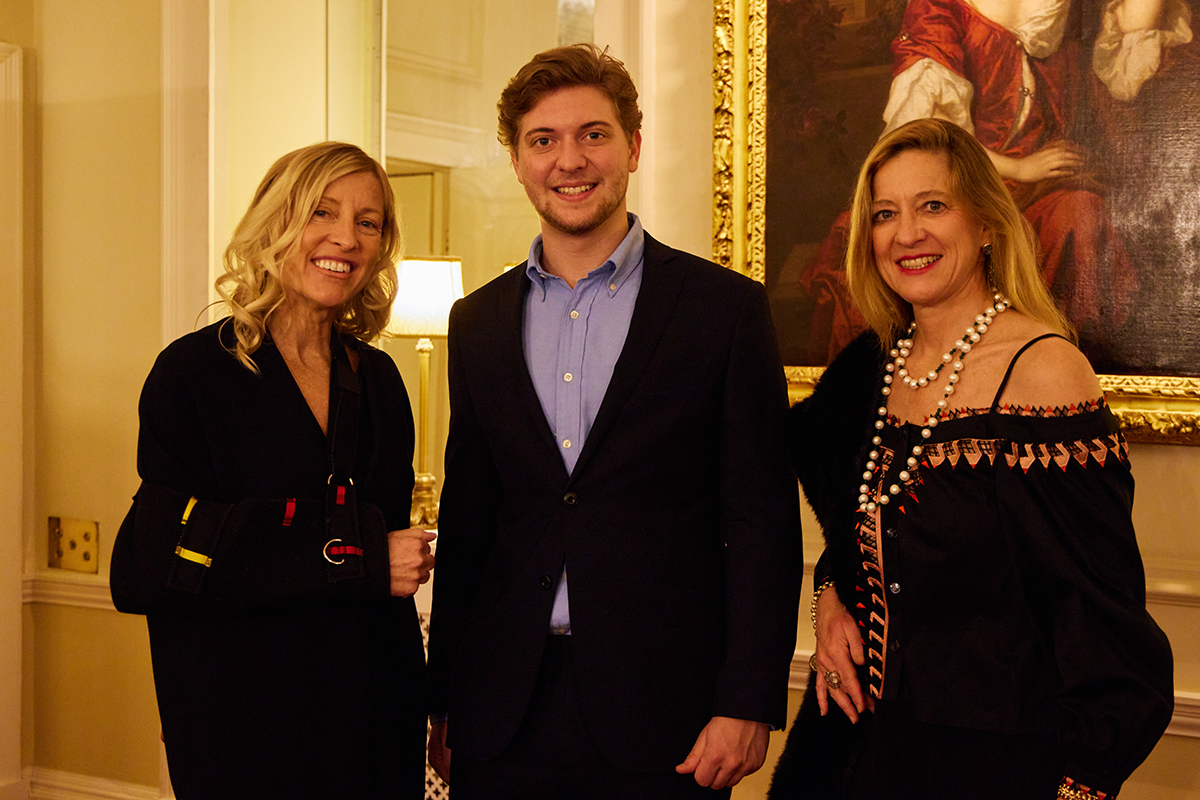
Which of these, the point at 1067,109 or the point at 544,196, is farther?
the point at 1067,109

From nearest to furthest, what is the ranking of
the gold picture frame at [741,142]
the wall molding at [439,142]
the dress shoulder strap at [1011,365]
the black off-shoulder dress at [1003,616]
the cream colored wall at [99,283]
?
the black off-shoulder dress at [1003,616]
the dress shoulder strap at [1011,365]
the gold picture frame at [741,142]
the cream colored wall at [99,283]
the wall molding at [439,142]

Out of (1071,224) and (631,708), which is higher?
(1071,224)

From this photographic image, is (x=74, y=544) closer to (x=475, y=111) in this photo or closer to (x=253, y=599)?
(x=253, y=599)

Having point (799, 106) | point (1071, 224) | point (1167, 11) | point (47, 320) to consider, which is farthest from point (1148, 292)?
point (47, 320)

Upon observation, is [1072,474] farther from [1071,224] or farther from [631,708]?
[1071,224]

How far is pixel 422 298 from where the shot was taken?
331 cm

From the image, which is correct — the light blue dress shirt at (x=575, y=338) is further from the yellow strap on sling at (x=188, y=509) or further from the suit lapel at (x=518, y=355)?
the yellow strap on sling at (x=188, y=509)

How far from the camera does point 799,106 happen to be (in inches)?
105

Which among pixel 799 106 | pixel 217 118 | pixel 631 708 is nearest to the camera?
pixel 631 708

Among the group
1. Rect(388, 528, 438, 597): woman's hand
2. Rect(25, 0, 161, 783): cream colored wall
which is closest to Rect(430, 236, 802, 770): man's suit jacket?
Rect(388, 528, 438, 597): woman's hand

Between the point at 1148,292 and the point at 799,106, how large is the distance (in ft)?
3.17

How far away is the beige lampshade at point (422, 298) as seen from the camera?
10.8 ft

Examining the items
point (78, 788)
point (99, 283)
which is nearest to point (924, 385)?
point (99, 283)

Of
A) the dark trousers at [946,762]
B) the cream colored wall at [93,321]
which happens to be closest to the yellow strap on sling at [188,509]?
the dark trousers at [946,762]
